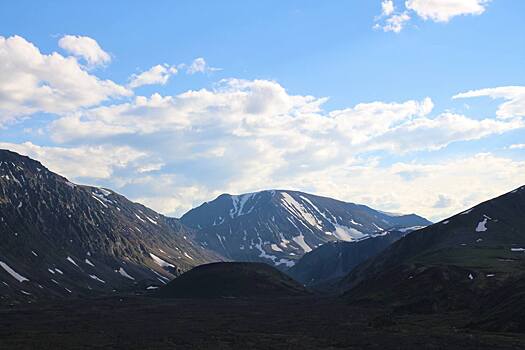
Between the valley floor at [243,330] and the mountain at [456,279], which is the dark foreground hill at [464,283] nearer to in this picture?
the mountain at [456,279]

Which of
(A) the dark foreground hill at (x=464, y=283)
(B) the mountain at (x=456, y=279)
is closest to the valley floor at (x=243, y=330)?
(A) the dark foreground hill at (x=464, y=283)

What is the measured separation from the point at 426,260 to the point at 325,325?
8745 centimetres

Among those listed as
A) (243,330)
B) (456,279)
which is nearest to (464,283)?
(456,279)

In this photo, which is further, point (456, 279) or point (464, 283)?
point (456, 279)

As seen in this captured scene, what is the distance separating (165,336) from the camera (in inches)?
3519

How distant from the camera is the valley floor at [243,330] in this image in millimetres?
75000

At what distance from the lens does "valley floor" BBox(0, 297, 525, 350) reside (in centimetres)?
7500

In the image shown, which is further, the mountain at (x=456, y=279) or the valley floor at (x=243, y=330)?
the mountain at (x=456, y=279)

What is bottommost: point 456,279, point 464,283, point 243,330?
point 243,330

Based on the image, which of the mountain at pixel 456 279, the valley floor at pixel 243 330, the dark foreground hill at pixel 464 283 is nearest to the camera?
the valley floor at pixel 243 330

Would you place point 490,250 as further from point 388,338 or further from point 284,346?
point 284,346

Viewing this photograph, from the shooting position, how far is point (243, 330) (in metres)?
96.7

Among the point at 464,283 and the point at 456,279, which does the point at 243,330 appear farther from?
the point at 456,279

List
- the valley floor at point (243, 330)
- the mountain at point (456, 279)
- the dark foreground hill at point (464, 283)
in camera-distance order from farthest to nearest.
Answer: the mountain at point (456, 279) → the dark foreground hill at point (464, 283) → the valley floor at point (243, 330)
